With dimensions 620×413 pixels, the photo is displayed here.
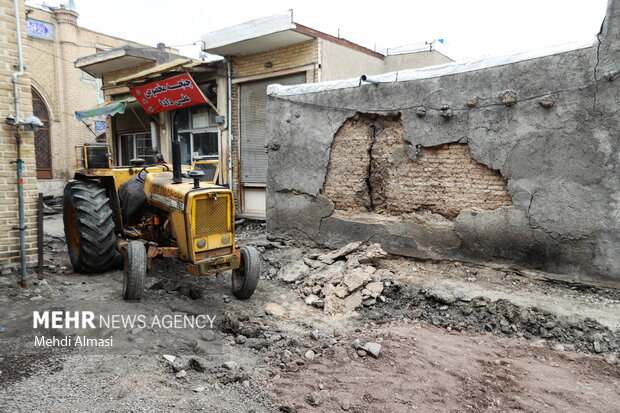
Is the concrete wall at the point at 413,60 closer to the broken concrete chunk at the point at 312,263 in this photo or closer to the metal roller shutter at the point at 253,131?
the metal roller shutter at the point at 253,131

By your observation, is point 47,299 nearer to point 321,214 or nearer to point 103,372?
point 103,372

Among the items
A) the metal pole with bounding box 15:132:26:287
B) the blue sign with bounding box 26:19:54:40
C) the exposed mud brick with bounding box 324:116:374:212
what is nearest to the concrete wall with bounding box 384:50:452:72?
the exposed mud brick with bounding box 324:116:374:212

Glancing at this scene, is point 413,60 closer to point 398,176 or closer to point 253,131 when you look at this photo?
point 253,131

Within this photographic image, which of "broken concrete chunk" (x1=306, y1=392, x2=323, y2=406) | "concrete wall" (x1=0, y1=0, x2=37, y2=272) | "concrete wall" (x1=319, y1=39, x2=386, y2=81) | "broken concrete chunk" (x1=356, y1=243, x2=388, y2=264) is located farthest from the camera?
"concrete wall" (x1=319, y1=39, x2=386, y2=81)

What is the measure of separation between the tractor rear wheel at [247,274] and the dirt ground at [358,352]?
0.48 ft

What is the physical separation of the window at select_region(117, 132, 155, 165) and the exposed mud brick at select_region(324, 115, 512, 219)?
868 centimetres

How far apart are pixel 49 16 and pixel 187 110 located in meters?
11.5

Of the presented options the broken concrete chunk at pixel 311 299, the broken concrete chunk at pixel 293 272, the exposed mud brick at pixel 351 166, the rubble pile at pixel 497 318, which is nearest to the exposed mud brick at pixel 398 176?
the exposed mud brick at pixel 351 166

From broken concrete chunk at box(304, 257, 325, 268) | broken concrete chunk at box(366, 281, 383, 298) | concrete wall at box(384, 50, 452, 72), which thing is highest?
concrete wall at box(384, 50, 452, 72)

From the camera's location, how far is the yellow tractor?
4.46 meters

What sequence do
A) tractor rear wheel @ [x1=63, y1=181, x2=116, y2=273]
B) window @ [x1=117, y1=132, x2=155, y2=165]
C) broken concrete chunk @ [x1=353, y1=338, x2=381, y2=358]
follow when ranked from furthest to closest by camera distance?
window @ [x1=117, y1=132, x2=155, y2=165], tractor rear wheel @ [x1=63, y1=181, x2=116, y2=273], broken concrete chunk @ [x1=353, y1=338, x2=381, y2=358]

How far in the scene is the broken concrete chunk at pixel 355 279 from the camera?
202 inches

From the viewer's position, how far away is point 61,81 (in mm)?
18094

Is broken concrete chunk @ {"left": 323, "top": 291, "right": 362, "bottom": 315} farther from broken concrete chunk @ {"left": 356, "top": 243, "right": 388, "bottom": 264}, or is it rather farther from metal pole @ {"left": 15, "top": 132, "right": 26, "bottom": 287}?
metal pole @ {"left": 15, "top": 132, "right": 26, "bottom": 287}
